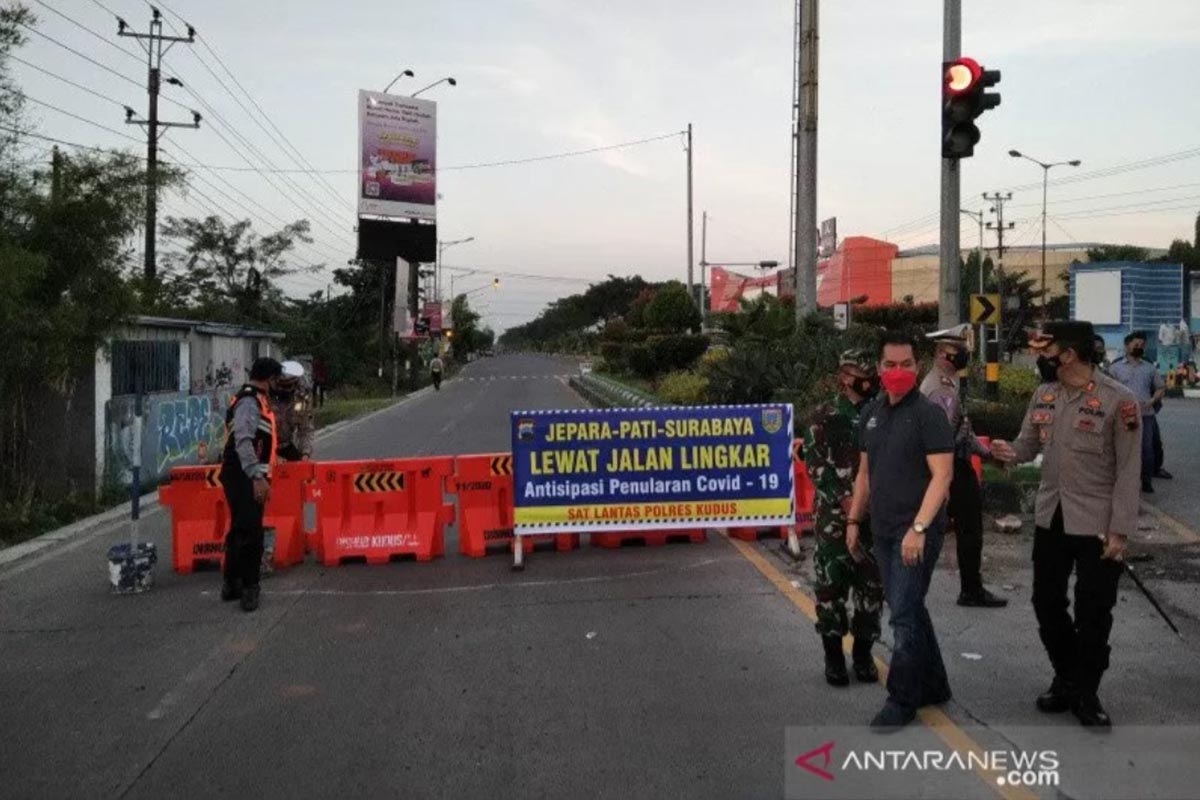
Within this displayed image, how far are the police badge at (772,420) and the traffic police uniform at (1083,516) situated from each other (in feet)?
14.0

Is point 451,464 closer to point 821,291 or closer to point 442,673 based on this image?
point 442,673

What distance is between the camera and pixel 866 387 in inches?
222

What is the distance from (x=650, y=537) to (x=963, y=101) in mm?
4809

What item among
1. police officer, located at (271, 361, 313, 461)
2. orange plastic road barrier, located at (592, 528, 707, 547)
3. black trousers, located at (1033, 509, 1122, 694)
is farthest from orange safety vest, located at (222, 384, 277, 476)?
black trousers, located at (1033, 509, 1122, 694)

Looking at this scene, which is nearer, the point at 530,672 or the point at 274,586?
the point at 530,672

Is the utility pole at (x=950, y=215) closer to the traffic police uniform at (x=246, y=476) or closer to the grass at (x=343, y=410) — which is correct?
the traffic police uniform at (x=246, y=476)

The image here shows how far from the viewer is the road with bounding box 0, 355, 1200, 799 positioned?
15.3 feet

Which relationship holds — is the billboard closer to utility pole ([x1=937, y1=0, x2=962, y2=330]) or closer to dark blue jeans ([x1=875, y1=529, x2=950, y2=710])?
utility pole ([x1=937, y1=0, x2=962, y2=330])

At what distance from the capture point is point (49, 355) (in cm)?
1188

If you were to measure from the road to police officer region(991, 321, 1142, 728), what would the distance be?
0.96 ft

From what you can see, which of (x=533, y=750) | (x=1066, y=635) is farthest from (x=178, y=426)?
(x=1066, y=635)

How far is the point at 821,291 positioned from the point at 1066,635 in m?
74.4

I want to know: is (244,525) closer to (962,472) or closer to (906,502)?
(906,502)

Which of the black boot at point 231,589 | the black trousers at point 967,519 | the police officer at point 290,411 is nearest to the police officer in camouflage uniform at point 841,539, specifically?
the black trousers at point 967,519
